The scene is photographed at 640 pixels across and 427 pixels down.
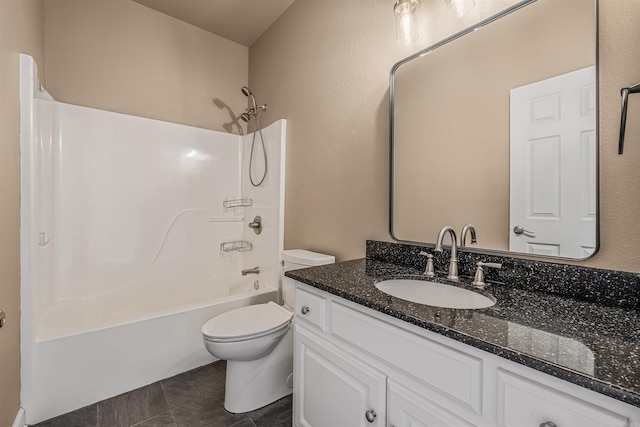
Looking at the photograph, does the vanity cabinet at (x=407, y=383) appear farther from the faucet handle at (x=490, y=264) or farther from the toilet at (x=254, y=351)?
the faucet handle at (x=490, y=264)

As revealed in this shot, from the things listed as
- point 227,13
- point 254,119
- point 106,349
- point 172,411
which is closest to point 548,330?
point 172,411

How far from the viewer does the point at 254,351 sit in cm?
156

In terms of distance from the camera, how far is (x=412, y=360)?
0.83 metres

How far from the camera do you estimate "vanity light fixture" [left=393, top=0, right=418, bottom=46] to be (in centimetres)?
139

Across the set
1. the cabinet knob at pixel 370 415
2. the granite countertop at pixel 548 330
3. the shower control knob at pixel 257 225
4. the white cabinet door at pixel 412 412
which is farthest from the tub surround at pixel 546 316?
the shower control knob at pixel 257 225

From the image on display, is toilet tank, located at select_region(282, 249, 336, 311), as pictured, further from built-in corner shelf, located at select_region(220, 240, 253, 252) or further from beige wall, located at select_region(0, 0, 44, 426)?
beige wall, located at select_region(0, 0, 44, 426)

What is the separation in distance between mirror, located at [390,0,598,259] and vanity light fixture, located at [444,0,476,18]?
109 mm

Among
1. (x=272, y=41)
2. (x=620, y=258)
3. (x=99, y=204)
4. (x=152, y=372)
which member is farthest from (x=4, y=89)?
(x=620, y=258)

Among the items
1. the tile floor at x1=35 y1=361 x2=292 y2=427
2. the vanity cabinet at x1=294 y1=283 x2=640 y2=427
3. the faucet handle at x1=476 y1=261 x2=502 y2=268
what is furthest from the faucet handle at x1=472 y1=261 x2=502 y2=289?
the tile floor at x1=35 y1=361 x2=292 y2=427

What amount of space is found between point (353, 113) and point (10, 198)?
179cm

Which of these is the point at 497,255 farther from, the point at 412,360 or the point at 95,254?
the point at 95,254

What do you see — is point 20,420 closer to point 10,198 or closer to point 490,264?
point 10,198

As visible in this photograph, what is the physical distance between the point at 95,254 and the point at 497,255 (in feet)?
8.50

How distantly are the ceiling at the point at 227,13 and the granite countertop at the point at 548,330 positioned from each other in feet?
7.82
